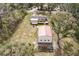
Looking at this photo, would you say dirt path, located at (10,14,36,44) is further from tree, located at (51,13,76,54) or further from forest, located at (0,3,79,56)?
tree, located at (51,13,76,54)

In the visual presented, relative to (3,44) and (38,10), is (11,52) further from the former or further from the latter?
(38,10)

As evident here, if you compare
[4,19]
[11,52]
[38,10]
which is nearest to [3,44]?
[11,52]

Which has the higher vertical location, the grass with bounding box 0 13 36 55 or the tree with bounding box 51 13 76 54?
the tree with bounding box 51 13 76 54

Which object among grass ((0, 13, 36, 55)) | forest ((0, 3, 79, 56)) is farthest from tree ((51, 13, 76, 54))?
grass ((0, 13, 36, 55))

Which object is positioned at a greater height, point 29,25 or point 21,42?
point 29,25

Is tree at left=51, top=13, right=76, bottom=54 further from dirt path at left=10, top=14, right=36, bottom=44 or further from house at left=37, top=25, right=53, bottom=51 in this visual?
dirt path at left=10, top=14, right=36, bottom=44

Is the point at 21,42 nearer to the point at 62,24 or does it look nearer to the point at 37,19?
the point at 37,19

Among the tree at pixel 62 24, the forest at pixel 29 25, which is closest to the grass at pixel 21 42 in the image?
the forest at pixel 29 25

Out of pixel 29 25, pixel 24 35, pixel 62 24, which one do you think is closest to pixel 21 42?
pixel 24 35
